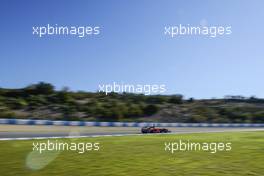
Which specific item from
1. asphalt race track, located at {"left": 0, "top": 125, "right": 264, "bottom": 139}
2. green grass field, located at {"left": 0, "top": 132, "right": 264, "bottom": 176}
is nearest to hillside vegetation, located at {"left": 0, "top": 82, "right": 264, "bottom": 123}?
asphalt race track, located at {"left": 0, "top": 125, "right": 264, "bottom": 139}

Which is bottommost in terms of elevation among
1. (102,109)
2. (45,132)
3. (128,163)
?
(128,163)

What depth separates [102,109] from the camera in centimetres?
5159

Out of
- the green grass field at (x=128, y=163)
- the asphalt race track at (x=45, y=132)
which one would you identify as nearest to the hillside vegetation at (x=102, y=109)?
the asphalt race track at (x=45, y=132)

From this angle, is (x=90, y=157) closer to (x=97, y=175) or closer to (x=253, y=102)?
(x=97, y=175)

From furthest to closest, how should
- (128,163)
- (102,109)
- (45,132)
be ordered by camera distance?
(102,109) → (45,132) → (128,163)

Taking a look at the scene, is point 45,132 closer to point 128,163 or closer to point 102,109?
point 128,163

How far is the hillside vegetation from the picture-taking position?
1873 inches

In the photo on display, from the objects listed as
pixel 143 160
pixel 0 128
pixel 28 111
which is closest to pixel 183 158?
pixel 143 160

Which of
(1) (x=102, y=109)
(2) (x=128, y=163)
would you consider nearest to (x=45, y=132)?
(2) (x=128, y=163)

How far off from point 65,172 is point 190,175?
3.44 meters

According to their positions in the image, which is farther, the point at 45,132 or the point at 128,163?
the point at 45,132

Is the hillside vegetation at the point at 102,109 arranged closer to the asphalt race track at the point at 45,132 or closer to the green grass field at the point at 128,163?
the asphalt race track at the point at 45,132

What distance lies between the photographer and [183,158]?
45.3 ft

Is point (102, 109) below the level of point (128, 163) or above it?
above
